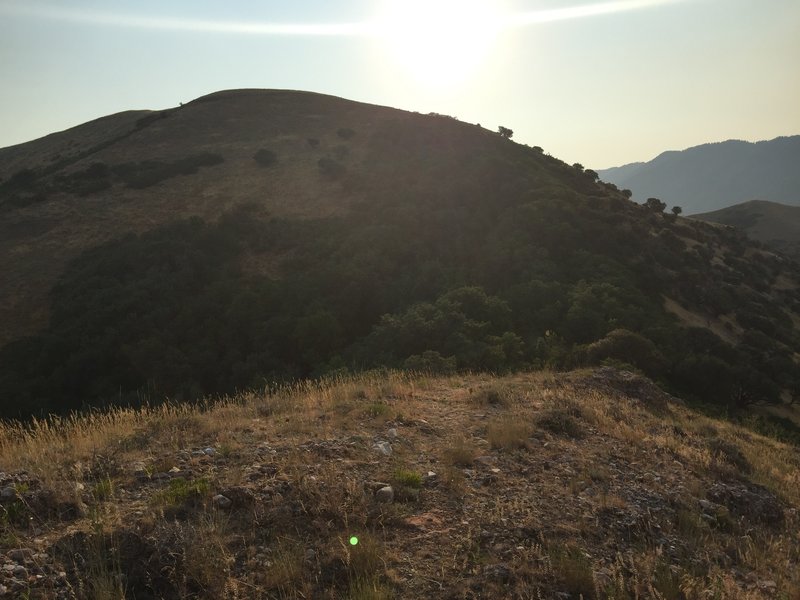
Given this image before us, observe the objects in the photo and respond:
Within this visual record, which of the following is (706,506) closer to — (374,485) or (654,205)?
(374,485)

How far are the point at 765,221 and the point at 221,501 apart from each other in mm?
122455

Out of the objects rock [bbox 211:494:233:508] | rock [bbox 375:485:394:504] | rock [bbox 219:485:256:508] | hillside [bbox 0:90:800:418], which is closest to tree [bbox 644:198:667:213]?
hillside [bbox 0:90:800:418]

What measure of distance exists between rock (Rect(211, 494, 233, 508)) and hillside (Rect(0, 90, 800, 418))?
8.05 metres

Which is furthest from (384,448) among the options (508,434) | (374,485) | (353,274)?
(353,274)

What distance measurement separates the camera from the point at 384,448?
7879mm

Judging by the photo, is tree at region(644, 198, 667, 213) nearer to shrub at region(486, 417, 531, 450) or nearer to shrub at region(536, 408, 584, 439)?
shrub at region(536, 408, 584, 439)

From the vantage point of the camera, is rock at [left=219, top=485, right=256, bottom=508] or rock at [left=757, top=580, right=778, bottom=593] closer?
rock at [left=757, top=580, right=778, bottom=593]

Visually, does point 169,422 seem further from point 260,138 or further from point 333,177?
point 260,138

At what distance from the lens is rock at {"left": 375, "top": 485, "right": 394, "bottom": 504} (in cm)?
627

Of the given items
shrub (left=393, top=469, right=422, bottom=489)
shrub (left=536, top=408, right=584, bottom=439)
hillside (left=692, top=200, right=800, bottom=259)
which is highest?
hillside (left=692, top=200, right=800, bottom=259)

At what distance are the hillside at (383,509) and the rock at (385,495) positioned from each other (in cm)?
2

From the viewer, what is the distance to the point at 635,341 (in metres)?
19.0

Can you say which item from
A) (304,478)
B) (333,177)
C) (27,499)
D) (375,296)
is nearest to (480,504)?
(304,478)

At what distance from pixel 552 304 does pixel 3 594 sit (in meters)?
22.5
